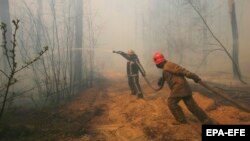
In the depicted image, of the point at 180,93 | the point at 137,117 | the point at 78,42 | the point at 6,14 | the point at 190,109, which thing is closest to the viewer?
the point at 180,93

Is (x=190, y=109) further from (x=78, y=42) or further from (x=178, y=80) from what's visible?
(x=78, y=42)

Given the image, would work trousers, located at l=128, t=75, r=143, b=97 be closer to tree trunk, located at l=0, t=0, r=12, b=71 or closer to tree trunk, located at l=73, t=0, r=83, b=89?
tree trunk, located at l=73, t=0, r=83, b=89

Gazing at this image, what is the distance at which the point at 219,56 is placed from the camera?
3944 centimetres

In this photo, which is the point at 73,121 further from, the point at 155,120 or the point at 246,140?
the point at 246,140

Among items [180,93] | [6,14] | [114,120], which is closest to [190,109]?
[180,93]

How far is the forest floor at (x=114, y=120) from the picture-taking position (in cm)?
721

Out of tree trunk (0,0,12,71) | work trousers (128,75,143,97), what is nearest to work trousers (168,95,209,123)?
work trousers (128,75,143,97)

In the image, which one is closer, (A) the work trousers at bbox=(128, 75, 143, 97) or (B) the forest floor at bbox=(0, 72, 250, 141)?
(B) the forest floor at bbox=(0, 72, 250, 141)

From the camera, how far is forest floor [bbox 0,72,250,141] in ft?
23.7

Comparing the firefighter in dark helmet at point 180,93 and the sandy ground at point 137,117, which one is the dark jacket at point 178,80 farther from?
the sandy ground at point 137,117

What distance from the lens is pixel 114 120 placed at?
9.06 m

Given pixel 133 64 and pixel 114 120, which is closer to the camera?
pixel 114 120

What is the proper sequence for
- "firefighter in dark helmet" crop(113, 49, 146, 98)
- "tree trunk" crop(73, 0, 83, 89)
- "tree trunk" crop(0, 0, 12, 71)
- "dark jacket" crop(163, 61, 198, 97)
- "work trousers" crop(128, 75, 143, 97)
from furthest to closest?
1. "tree trunk" crop(0, 0, 12, 71)
2. "tree trunk" crop(73, 0, 83, 89)
3. "firefighter in dark helmet" crop(113, 49, 146, 98)
4. "work trousers" crop(128, 75, 143, 97)
5. "dark jacket" crop(163, 61, 198, 97)

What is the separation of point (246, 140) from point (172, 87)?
2.60 m
